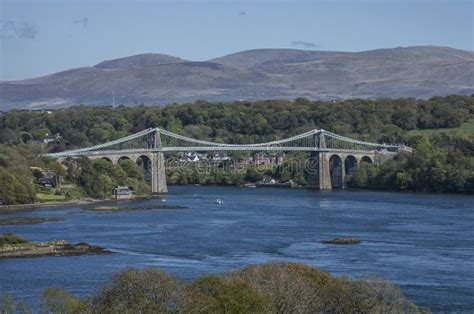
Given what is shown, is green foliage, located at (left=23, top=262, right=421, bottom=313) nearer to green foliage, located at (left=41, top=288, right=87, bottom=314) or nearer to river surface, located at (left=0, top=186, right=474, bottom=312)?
green foliage, located at (left=41, top=288, right=87, bottom=314)

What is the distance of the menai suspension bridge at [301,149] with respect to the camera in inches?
1713

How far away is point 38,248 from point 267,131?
32.8 meters

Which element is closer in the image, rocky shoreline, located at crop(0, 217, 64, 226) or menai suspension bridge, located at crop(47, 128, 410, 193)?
rocky shoreline, located at crop(0, 217, 64, 226)

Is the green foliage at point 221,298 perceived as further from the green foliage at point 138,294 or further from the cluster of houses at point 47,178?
the cluster of houses at point 47,178

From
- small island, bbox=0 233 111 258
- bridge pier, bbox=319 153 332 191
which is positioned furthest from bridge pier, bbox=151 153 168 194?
small island, bbox=0 233 111 258

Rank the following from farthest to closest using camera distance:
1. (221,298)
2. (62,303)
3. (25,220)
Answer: (25,220) → (62,303) → (221,298)

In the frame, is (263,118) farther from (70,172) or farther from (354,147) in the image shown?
(70,172)

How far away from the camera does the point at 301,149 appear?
153 ft

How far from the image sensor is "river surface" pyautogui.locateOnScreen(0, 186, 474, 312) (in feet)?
62.3

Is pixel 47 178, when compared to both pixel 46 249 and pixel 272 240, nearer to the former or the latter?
pixel 272 240

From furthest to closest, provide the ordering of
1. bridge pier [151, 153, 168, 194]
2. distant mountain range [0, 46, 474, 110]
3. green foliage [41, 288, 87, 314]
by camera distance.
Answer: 1. distant mountain range [0, 46, 474, 110]
2. bridge pier [151, 153, 168, 194]
3. green foliage [41, 288, 87, 314]

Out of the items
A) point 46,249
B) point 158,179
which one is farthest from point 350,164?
point 46,249

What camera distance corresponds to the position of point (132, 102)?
112 m

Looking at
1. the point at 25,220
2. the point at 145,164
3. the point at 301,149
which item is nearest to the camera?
the point at 25,220
